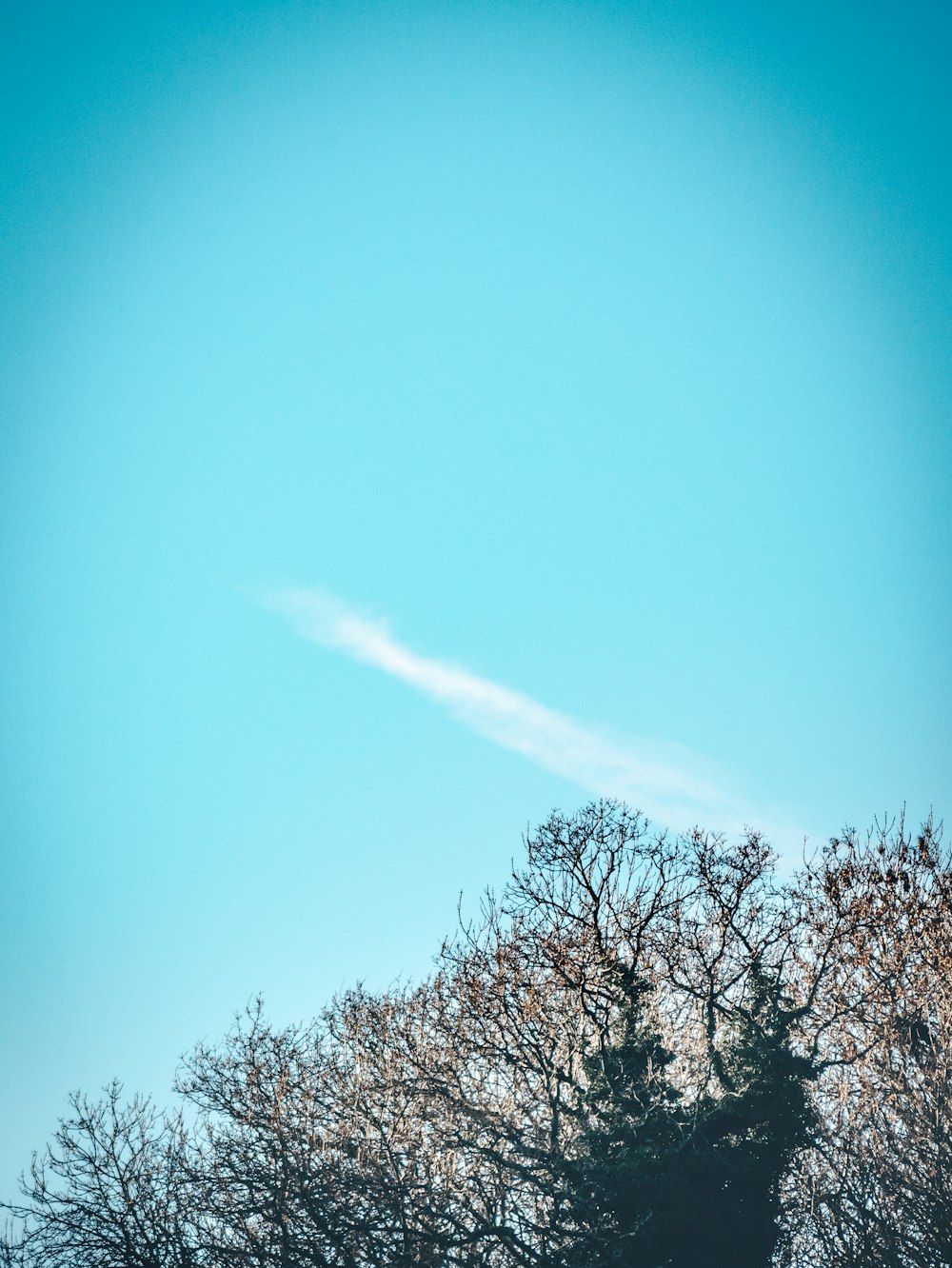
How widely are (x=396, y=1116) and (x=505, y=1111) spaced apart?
1.91 meters

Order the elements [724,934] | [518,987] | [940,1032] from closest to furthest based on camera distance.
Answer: [940,1032] → [518,987] → [724,934]

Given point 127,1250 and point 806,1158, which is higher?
point 806,1158

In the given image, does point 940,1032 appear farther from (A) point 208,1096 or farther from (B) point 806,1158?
(A) point 208,1096

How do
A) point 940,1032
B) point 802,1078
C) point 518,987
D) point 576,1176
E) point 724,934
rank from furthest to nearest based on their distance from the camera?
point 724,934
point 518,987
point 802,1078
point 576,1176
point 940,1032

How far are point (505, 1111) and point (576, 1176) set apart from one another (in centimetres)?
155

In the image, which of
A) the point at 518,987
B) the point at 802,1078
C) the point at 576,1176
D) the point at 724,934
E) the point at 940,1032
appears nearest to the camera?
the point at 940,1032

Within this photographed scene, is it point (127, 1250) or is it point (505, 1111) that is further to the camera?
point (505, 1111)

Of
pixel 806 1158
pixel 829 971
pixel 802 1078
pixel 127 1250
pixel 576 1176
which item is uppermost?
pixel 829 971

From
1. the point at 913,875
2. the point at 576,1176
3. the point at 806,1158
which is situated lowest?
the point at 576,1176

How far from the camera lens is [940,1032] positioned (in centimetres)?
1258

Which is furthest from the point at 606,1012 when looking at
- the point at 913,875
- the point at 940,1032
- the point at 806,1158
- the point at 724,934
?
the point at 913,875

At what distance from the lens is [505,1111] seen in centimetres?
1424

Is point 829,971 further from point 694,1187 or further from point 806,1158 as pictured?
point 694,1187

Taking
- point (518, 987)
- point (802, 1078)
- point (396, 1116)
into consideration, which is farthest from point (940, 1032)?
point (396, 1116)
